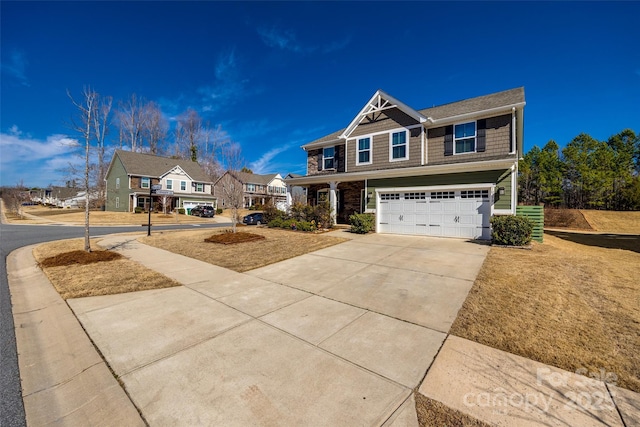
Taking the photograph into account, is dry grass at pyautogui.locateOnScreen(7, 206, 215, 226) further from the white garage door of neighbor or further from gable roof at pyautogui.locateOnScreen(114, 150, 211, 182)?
the white garage door of neighbor

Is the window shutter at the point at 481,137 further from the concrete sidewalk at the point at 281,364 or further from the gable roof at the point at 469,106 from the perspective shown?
the concrete sidewalk at the point at 281,364

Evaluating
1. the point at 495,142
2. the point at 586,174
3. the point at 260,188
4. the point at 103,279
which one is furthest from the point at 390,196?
the point at 260,188

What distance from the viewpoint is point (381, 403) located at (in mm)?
2381

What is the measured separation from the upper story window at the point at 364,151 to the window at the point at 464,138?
15.6 ft

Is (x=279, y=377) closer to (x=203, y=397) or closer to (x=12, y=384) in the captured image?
(x=203, y=397)

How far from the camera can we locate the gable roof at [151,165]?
3453 cm

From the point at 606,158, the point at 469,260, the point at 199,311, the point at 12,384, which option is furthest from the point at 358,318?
the point at 606,158

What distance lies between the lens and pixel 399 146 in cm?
1495

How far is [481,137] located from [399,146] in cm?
402

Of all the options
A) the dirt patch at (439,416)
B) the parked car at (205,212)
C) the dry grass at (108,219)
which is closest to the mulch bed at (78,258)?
the dirt patch at (439,416)

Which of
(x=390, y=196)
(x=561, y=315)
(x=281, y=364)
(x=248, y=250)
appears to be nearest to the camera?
(x=281, y=364)

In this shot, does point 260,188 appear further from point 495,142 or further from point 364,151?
point 495,142

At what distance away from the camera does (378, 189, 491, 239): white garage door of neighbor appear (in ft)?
38.9

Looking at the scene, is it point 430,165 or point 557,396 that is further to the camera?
point 430,165
